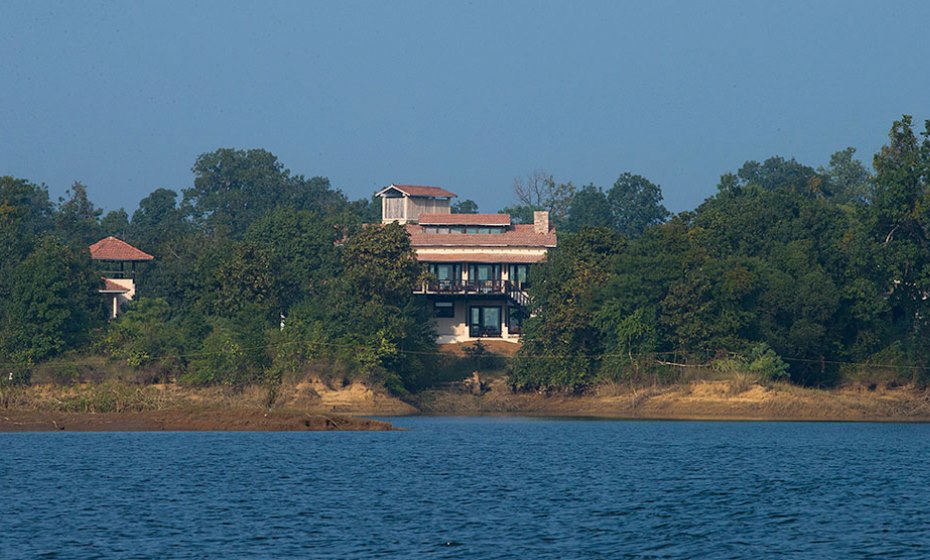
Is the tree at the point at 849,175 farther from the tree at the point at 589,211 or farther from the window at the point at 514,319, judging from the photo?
the window at the point at 514,319

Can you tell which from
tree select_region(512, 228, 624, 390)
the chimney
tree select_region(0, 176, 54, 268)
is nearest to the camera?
tree select_region(512, 228, 624, 390)

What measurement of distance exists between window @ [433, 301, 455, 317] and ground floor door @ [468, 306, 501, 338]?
4.80 feet

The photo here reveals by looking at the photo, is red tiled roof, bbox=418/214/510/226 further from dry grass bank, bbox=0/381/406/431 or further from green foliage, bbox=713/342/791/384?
green foliage, bbox=713/342/791/384

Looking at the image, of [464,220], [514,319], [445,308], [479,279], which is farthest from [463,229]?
[514,319]

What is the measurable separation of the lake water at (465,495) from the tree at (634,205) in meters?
88.1

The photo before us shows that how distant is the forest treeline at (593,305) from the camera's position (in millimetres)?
92188

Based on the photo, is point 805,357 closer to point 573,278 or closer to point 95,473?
point 573,278

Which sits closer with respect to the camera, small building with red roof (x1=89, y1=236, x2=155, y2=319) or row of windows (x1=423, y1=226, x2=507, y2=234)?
row of windows (x1=423, y1=226, x2=507, y2=234)

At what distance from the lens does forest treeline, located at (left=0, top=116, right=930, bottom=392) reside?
92.2 metres

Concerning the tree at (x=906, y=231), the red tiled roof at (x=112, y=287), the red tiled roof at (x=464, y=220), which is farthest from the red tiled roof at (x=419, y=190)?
the tree at (x=906, y=231)

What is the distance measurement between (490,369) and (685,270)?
1736cm

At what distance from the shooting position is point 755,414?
91.5m

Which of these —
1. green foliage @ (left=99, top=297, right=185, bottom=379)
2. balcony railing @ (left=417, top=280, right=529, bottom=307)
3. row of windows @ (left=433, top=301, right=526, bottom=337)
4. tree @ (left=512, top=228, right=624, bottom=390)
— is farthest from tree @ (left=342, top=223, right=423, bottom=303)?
green foliage @ (left=99, top=297, right=185, bottom=379)

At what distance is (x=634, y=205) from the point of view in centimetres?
16725
